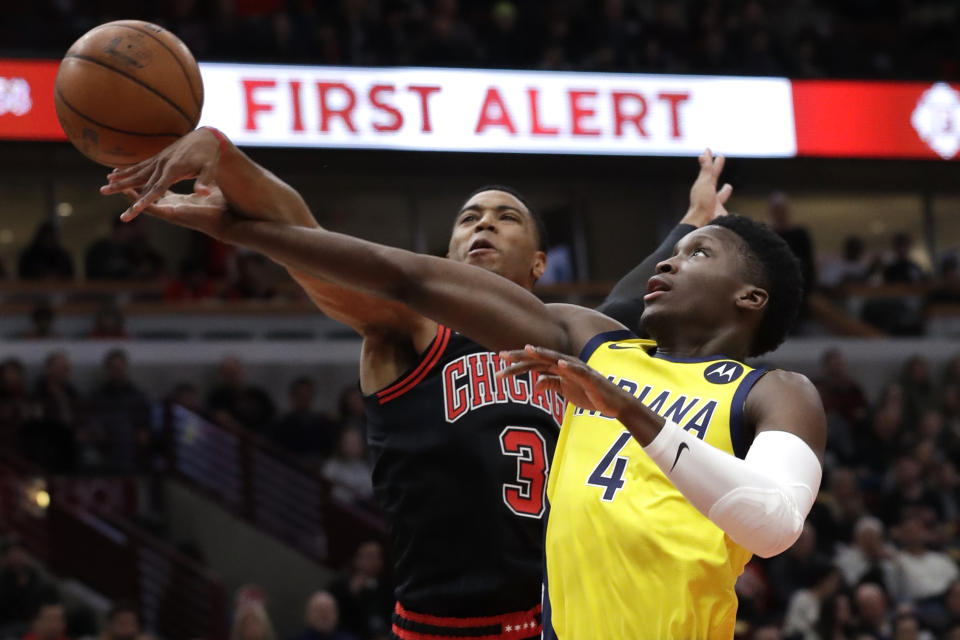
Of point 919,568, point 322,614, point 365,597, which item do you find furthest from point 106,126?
point 919,568

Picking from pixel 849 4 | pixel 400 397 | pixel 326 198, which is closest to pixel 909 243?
pixel 849 4

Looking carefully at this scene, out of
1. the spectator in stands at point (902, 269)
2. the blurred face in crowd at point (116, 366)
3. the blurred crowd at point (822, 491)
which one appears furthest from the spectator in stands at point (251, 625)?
the spectator in stands at point (902, 269)

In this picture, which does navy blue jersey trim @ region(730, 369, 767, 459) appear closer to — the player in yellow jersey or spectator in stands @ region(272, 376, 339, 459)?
the player in yellow jersey

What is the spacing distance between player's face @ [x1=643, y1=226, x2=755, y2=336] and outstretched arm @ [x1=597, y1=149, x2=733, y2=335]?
0.80 metres

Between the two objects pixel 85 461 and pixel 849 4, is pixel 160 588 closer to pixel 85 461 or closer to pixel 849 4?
pixel 85 461

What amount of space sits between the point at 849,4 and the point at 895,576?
1132cm

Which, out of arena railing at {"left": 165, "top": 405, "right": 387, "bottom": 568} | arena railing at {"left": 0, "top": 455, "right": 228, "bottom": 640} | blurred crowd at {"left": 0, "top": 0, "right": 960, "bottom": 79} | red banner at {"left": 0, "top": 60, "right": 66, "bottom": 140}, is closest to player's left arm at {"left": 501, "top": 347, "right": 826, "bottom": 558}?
arena railing at {"left": 0, "top": 455, "right": 228, "bottom": 640}

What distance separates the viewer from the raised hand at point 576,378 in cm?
282

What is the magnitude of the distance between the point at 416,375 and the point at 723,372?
143 centimetres

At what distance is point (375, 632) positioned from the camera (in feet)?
33.0

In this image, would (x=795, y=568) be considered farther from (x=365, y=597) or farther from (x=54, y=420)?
(x=54, y=420)

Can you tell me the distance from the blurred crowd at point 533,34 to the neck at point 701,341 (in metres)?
11.5

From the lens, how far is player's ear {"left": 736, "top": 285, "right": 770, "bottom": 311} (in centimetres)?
343

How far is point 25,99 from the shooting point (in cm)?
1349
